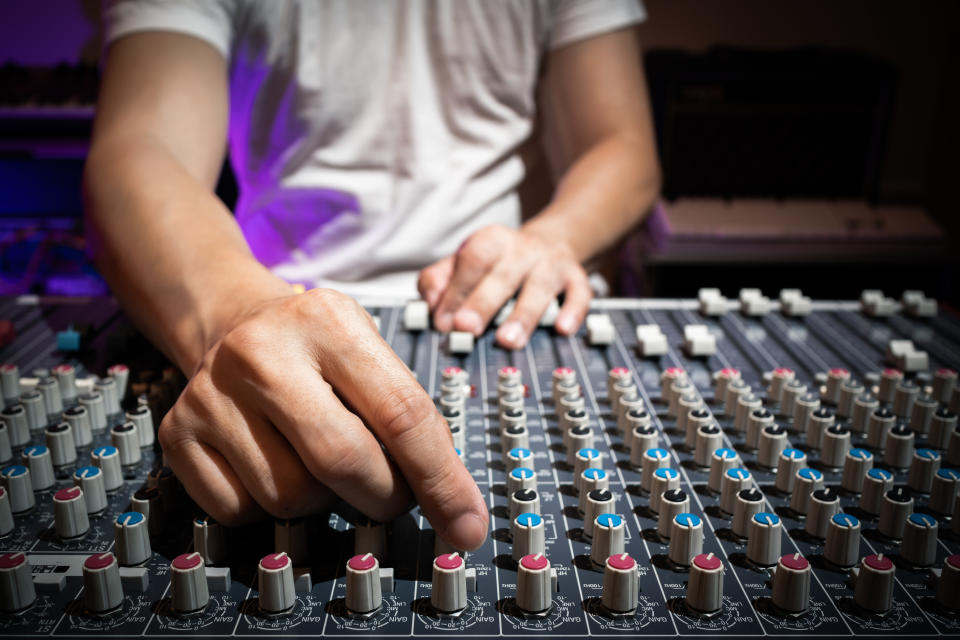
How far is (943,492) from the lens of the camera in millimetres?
701

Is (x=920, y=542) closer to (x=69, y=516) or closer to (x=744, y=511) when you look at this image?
(x=744, y=511)

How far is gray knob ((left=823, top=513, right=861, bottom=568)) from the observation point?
2.05 feet

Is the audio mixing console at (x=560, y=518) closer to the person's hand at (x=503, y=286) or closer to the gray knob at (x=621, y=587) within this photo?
the gray knob at (x=621, y=587)

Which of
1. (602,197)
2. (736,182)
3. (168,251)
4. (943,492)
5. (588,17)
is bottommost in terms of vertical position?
(736,182)

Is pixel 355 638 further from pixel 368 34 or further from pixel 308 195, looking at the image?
pixel 368 34

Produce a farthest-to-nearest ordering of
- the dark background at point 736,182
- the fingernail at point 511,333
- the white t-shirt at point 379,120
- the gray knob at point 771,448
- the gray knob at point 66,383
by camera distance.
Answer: the dark background at point 736,182
the white t-shirt at point 379,120
the fingernail at point 511,333
the gray knob at point 66,383
the gray knob at point 771,448

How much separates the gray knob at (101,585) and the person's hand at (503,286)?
2.15 feet

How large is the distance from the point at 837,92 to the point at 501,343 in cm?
230

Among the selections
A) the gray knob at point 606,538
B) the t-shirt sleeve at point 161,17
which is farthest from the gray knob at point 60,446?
the t-shirt sleeve at point 161,17

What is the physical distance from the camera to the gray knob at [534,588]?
573 millimetres

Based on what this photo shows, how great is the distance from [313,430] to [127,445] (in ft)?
0.95

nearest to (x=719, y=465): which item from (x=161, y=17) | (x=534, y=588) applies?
(x=534, y=588)

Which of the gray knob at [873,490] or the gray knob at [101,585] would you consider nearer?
the gray knob at [101,585]

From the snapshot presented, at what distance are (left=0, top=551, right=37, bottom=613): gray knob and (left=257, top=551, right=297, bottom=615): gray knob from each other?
7.2 inches
